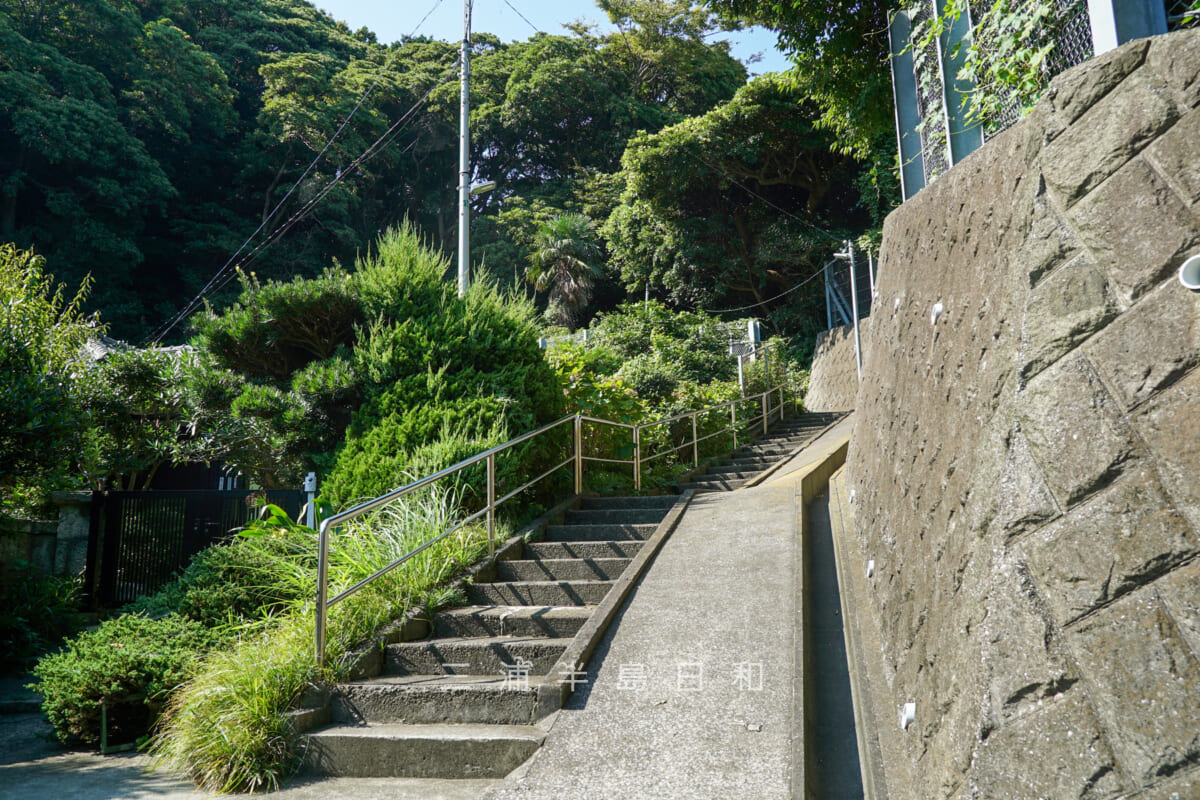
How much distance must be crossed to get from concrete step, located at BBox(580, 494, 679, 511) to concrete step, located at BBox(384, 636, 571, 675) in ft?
10.1

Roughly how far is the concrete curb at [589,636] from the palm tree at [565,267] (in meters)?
19.0

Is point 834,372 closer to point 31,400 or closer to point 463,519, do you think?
point 463,519

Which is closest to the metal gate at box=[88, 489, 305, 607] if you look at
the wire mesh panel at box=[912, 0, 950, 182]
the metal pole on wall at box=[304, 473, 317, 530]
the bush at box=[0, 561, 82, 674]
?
the bush at box=[0, 561, 82, 674]

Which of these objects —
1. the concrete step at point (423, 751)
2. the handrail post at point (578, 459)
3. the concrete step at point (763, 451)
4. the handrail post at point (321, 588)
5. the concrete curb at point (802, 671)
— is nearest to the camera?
the concrete curb at point (802, 671)

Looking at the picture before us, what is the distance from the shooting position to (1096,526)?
1.94m

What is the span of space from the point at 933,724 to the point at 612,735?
1555 millimetres

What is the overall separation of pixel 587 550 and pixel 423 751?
8.58ft

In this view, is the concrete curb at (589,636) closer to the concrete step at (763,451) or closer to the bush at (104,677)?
the bush at (104,677)

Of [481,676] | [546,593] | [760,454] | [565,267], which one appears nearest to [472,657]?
[481,676]

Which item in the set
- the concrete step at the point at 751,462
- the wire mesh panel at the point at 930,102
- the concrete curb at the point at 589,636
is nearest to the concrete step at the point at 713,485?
the concrete step at the point at 751,462

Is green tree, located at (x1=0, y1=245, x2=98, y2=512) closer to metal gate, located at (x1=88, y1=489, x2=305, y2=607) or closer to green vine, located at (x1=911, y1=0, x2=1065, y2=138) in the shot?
metal gate, located at (x1=88, y1=489, x2=305, y2=607)

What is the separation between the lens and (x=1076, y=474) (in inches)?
80.4

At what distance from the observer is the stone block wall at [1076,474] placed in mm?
1733

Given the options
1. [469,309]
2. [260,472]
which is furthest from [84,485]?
[469,309]
